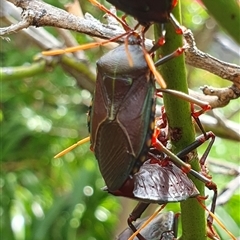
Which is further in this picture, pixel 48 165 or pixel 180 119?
pixel 48 165

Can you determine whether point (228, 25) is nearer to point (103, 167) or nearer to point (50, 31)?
point (103, 167)

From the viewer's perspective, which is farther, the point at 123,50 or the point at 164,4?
the point at 123,50

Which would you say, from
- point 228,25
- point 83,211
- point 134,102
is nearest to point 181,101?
point 134,102

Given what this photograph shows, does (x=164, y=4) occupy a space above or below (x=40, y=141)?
above

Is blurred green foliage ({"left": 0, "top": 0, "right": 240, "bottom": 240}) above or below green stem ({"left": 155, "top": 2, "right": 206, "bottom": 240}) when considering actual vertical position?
below

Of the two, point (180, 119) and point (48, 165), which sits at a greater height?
point (180, 119)
